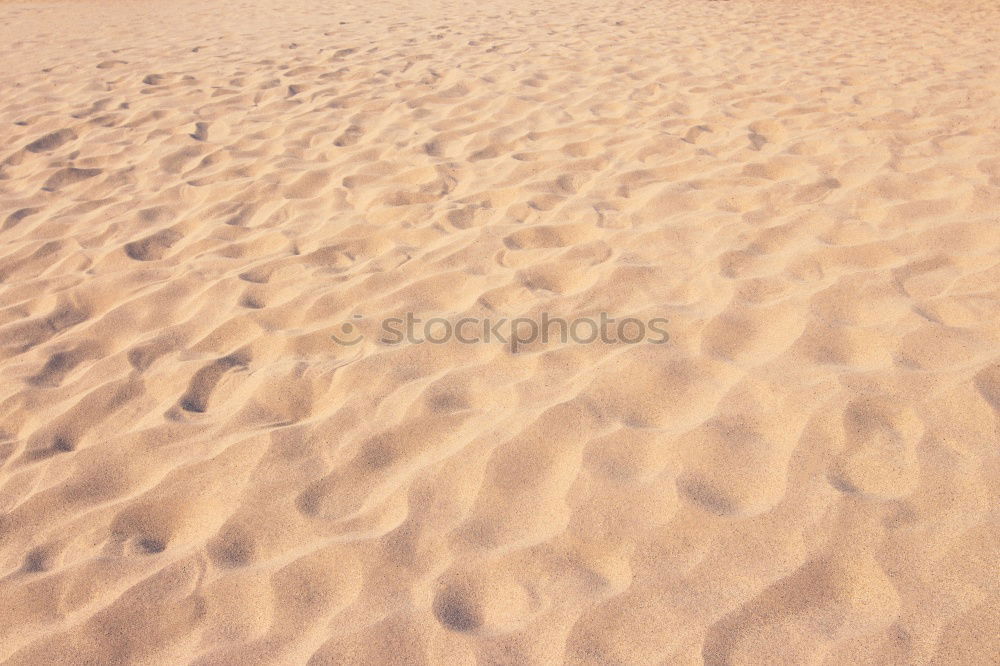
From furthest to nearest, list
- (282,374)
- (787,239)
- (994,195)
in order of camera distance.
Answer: (994,195) → (787,239) → (282,374)

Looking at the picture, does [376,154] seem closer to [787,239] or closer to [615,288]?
[615,288]

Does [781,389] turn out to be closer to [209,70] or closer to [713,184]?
[713,184]

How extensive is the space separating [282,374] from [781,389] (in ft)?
4.56

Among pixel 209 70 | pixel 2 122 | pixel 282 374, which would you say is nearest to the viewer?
pixel 282 374

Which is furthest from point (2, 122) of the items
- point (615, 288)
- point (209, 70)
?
point (615, 288)

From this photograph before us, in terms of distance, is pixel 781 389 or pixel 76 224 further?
pixel 76 224

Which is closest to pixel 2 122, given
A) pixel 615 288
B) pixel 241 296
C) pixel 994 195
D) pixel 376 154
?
pixel 376 154

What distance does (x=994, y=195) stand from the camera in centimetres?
286

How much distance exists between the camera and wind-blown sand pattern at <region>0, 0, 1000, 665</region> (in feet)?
4.78

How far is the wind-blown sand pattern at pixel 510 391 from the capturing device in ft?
4.78

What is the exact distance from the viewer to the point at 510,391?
204 cm

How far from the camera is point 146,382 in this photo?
7.18 ft

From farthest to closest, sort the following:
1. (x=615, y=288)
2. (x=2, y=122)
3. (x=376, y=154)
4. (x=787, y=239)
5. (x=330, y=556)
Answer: (x=2, y=122) → (x=376, y=154) → (x=787, y=239) → (x=615, y=288) → (x=330, y=556)

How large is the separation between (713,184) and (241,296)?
1999mm
